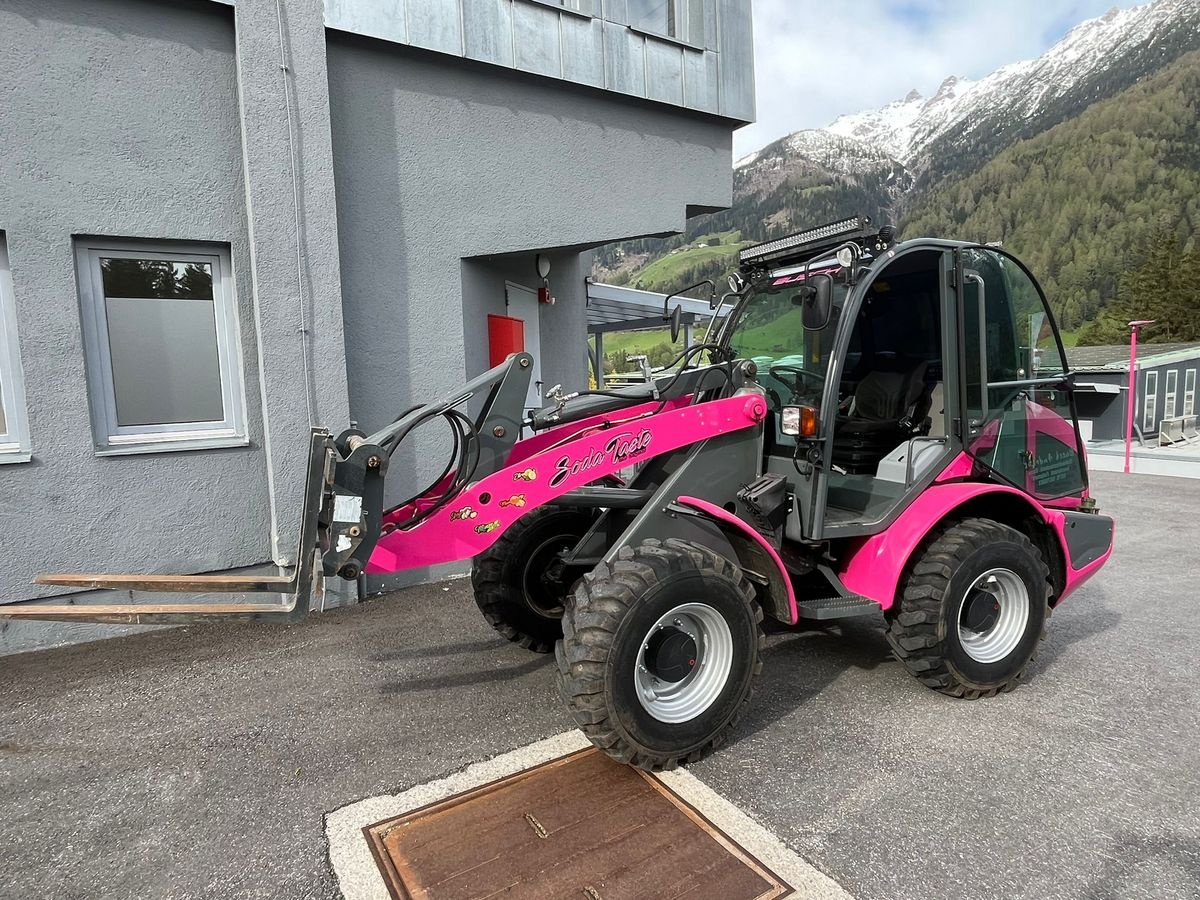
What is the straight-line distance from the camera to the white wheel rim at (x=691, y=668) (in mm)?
2990

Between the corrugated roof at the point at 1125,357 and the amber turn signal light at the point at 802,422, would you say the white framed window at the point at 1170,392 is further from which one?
the amber turn signal light at the point at 802,422

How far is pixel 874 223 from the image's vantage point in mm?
3594

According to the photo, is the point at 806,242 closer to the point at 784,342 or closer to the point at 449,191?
the point at 784,342

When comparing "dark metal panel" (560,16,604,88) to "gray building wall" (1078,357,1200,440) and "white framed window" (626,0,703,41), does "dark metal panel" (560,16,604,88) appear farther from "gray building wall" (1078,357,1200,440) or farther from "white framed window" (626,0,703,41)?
"gray building wall" (1078,357,1200,440)

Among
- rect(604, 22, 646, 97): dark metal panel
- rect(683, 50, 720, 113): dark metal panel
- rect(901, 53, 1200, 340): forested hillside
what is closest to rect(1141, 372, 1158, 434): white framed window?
rect(683, 50, 720, 113): dark metal panel

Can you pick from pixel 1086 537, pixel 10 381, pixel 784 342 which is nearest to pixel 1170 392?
pixel 1086 537

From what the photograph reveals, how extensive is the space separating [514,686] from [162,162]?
408 cm

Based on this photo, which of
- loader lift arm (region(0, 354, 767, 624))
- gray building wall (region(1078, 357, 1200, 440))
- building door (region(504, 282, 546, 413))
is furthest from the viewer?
gray building wall (region(1078, 357, 1200, 440))

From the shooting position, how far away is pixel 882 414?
4.19 metres

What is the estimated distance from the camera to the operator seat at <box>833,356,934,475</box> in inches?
159

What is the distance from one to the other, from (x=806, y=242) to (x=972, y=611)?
2094 millimetres

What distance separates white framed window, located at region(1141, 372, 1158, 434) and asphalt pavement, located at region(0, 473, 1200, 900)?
16.1m

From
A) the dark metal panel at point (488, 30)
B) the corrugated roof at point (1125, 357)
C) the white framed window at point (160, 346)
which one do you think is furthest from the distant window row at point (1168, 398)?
the white framed window at point (160, 346)

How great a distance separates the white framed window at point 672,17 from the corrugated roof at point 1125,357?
531 inches
